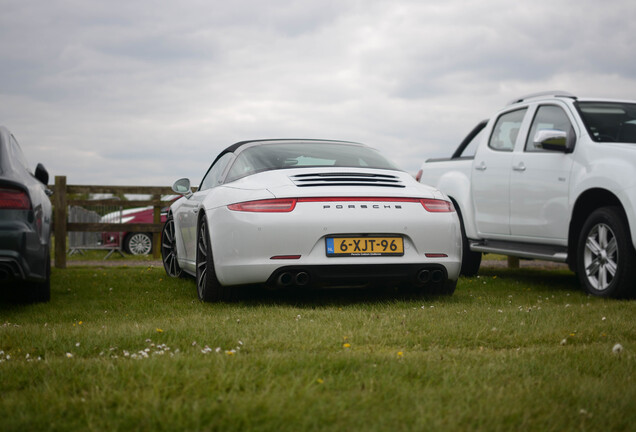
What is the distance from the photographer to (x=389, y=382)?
10.4 ft

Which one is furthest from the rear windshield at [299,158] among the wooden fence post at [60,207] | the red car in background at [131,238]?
the red car in background at [131,238]

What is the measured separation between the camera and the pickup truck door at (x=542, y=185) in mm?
7051

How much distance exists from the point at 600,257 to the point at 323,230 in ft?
9.00

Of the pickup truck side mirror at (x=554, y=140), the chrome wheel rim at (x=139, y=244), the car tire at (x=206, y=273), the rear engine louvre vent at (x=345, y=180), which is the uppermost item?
the pickup truck side mirror at (x=554, y=140)

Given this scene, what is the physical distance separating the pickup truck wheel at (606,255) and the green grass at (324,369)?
0.75 meters

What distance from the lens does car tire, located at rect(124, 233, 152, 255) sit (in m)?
16.8

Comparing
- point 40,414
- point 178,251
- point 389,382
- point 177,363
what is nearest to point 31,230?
point 178,251

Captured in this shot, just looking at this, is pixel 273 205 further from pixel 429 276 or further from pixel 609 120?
pixel 609 120

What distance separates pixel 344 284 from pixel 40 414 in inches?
126

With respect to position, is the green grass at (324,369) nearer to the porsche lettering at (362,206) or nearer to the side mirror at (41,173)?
the porsche lettering at (362,206)

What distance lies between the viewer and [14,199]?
5730 millimetres

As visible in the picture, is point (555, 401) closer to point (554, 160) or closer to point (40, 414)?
point (40, 414)

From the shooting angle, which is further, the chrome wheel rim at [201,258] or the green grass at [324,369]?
the chrome wheel rim at [201,258]

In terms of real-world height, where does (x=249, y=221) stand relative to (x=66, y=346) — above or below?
above
